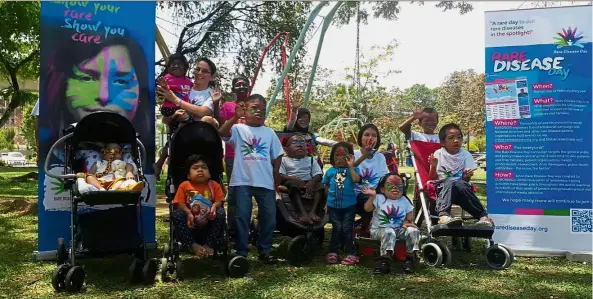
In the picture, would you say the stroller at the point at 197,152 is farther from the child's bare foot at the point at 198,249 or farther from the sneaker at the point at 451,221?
the sneaker at the point at 451,221

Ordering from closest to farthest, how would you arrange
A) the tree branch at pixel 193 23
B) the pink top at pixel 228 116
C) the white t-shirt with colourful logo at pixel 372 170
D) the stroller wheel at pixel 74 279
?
the stroller wheel at pixel 74 279
the white t-shirt with colourful logo at pixel 372 170
the pink top at pixel 228 116
the tree branch at pixel 193 23

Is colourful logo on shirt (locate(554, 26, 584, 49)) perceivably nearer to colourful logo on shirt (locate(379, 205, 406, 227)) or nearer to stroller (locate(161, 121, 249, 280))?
colourful logo on shirt (locate(379, 205, 406, 227))

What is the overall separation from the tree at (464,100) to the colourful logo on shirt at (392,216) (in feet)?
83.6

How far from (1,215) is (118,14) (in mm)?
4190

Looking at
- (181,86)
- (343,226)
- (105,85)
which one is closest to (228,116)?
(181,86)

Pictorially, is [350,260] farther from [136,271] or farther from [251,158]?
[136,271]

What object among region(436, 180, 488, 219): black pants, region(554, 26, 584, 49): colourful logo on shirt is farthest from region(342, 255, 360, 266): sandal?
region(554, 26, 584, 49): colourful logo on shirt

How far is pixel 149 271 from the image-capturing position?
390cm

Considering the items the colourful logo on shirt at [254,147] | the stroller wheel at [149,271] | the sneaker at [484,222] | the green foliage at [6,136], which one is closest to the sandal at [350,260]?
the sneaker at [484,222]

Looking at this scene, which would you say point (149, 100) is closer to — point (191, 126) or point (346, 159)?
point (191, 126)

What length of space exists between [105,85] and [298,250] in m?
2.63

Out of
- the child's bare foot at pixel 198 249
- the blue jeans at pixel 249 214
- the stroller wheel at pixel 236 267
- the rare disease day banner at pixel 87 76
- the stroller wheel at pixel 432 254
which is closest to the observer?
the child's bare foot at pixel 198 249

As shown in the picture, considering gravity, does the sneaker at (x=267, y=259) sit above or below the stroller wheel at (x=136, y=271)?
below

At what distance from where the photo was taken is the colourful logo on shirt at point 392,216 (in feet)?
14.8
